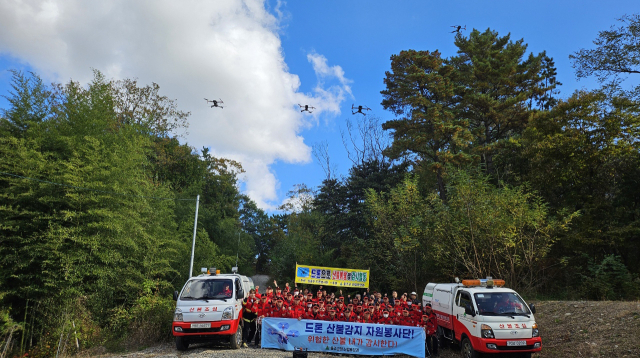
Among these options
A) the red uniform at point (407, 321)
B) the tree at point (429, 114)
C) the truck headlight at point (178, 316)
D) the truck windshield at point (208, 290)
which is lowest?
the red uniform at point (407, 321)

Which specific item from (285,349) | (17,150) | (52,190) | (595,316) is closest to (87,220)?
(52,190)

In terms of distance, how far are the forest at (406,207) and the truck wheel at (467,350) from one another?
20.3 ft

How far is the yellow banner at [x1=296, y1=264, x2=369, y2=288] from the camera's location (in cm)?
1617

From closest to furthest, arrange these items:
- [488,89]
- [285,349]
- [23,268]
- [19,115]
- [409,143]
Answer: [285,349], [23,268], [19,115], [409,143], [488,89]

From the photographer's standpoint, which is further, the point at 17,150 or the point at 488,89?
the point at 488,89

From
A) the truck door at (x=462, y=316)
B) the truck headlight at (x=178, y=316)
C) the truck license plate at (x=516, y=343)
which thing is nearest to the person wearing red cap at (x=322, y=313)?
the truck door at (x=462, y=316)

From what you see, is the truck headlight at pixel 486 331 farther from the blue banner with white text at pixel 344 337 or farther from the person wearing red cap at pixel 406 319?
the person wearing red cap at pixel 406 319

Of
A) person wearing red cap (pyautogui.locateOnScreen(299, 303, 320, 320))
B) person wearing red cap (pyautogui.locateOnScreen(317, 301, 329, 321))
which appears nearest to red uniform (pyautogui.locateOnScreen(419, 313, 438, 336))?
person wearing red cap (pyautogui.locateOnScreen(317, 301, 329, 321))

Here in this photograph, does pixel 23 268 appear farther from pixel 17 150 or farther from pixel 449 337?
pixel 449 337

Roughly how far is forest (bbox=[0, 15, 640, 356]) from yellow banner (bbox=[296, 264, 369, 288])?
3.10 meters

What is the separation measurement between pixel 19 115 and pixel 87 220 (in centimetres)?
604

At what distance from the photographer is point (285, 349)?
33.0 feet

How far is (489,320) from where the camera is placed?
28.4 feet

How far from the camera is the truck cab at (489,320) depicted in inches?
330
